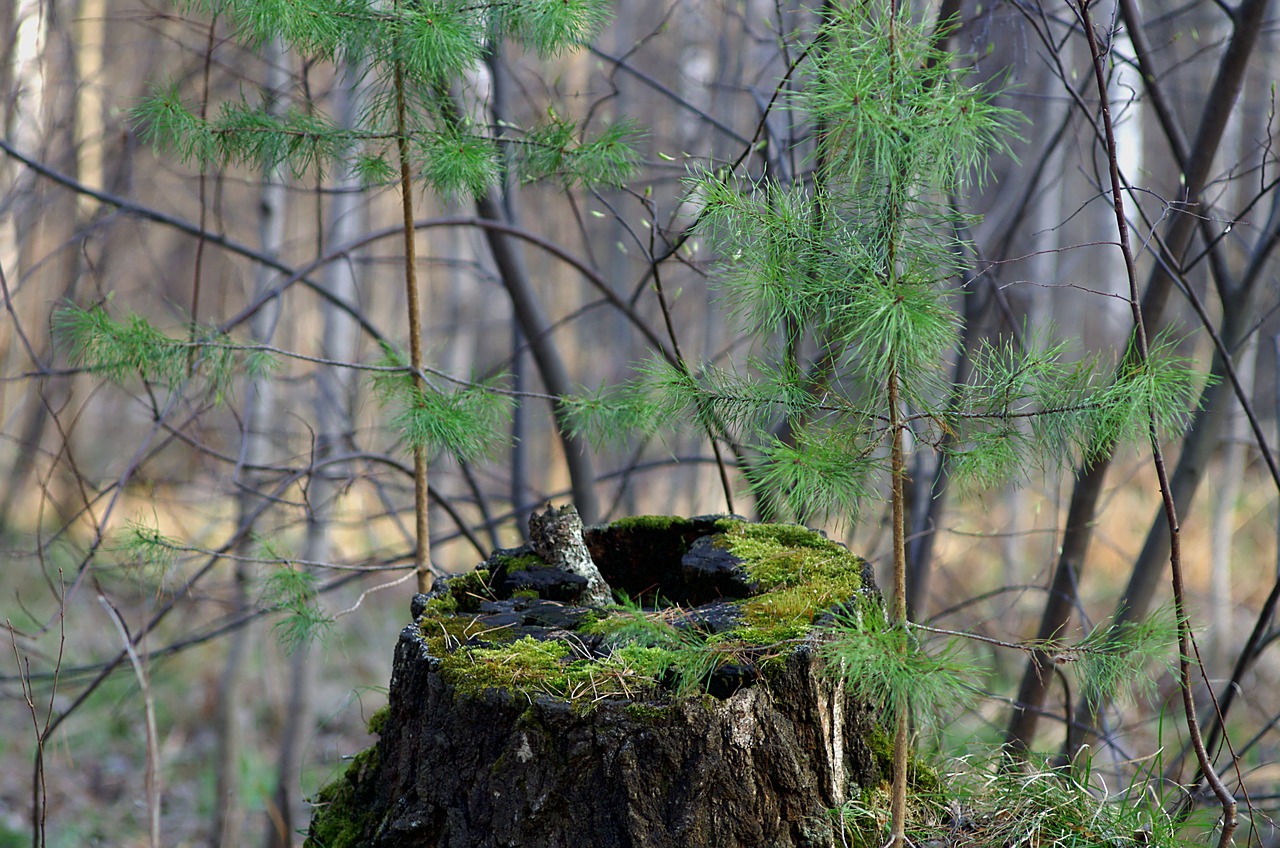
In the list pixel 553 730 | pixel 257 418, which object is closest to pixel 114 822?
pixel 257 418

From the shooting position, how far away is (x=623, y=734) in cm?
155

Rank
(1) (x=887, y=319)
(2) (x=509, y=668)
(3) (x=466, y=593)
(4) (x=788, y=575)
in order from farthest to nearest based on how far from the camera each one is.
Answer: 1. (3) (x=466, y=593)
2. (4) (x=788, y=575)
3. (2) (x=509, y=668)
4. (1) (x=887, y=319)

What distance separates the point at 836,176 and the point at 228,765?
4.92 meters

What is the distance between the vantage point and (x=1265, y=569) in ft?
26.5

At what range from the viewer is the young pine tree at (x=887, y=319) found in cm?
141

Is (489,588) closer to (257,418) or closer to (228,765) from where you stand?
(257,418)

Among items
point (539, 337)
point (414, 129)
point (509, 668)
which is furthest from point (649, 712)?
point (539, 337)

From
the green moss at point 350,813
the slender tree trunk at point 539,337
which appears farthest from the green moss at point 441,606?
the slender tree trunk at point 539,337

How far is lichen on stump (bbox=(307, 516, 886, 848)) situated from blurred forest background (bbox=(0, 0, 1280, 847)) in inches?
14.4

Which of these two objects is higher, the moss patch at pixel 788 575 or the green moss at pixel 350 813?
the moss patch at pixel 788 575

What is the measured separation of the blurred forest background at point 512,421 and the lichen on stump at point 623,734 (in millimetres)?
365

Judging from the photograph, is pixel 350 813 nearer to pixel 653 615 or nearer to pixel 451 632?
pixel 451 632

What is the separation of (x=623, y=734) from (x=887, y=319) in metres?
0.79

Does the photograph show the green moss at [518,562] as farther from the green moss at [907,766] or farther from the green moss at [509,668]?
→ the green moss at [907,766]
